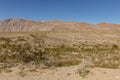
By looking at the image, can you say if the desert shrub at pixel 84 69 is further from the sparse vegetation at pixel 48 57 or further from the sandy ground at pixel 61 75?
the sparse vegetation at pixel 48 57

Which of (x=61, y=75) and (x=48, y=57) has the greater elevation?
(x=48, y=57)

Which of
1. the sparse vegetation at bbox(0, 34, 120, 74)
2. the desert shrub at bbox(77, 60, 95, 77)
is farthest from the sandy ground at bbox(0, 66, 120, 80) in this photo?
the sparse vegetation at bbox(0, 34, 120, 74)

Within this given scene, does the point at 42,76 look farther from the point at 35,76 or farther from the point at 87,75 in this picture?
the point at 87,75

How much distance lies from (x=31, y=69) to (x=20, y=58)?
3607mm

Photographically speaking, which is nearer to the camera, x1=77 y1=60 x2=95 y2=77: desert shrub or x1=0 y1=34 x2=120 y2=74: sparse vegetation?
x1=77 y1=60 x2=95 y2=77: desert shrub

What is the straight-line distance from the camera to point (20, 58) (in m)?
14.5

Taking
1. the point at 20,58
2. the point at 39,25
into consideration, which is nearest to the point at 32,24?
the point at 39,25

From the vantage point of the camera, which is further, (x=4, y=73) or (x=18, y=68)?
(x=18, y=68)

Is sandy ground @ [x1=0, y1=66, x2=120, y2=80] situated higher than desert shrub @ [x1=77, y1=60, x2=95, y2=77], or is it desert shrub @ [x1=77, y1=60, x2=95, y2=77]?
desert shrub @ [x1=77, y1=60, x2=95, y2=77]

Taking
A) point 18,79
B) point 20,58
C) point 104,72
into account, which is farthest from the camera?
point 20,58

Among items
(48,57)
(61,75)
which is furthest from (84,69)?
(48,57)

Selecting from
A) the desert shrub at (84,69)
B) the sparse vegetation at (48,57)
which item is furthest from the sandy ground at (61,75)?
the sparse vegetation at (48,57)

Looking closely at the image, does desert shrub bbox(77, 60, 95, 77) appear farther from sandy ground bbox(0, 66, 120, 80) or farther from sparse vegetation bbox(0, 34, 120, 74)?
sparse vegetation bbox(0, 34, 120, 74)

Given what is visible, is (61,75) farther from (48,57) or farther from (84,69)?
(48,57)
